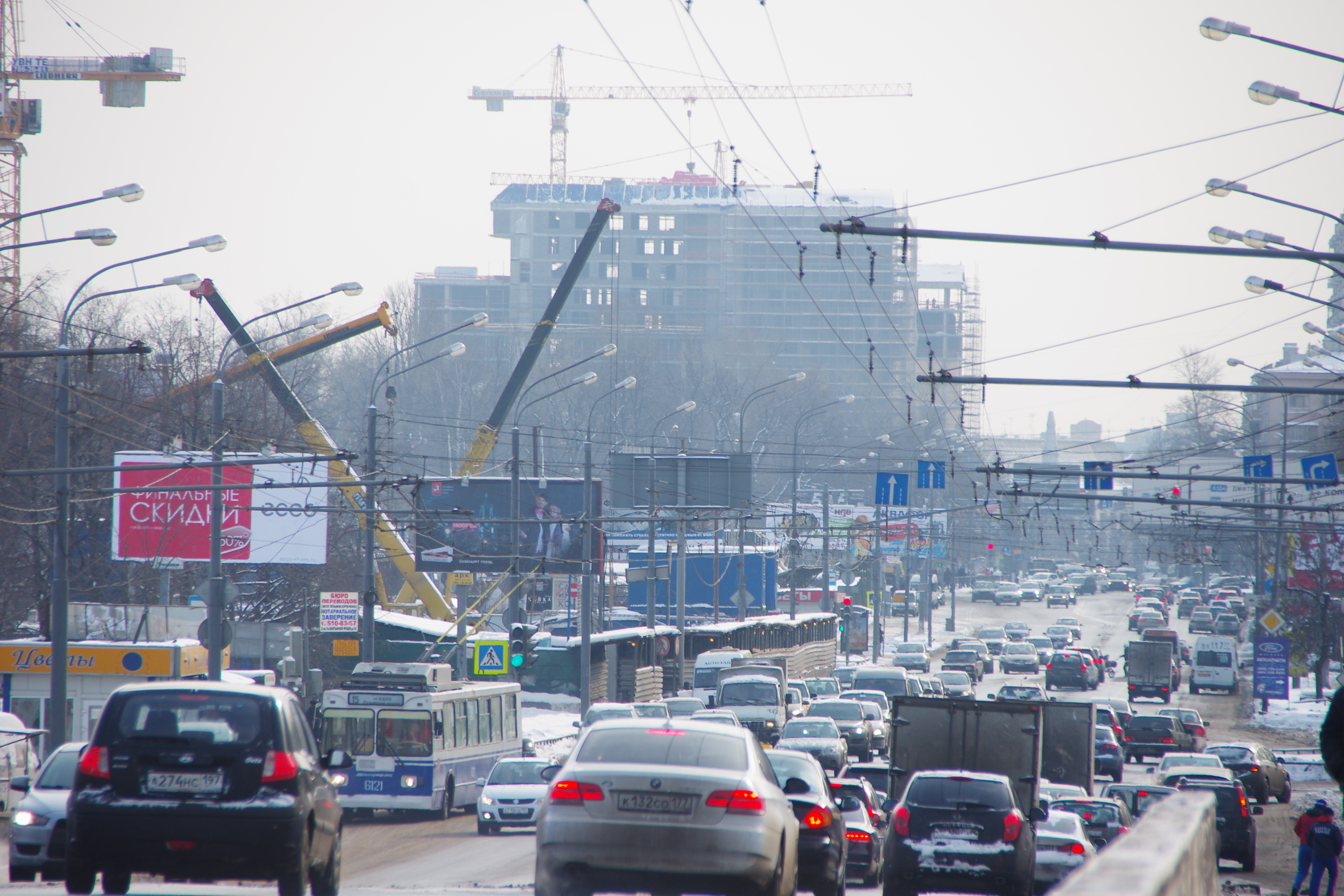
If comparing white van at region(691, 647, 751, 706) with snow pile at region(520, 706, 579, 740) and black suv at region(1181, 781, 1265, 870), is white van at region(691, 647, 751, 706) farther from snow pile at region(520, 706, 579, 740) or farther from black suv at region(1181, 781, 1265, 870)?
black suv at region(1181, 781, 1265, 870)

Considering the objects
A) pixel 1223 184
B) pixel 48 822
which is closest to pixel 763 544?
pixel 1223 184

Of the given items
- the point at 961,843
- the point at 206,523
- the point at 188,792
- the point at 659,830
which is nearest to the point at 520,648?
the point at 206,523

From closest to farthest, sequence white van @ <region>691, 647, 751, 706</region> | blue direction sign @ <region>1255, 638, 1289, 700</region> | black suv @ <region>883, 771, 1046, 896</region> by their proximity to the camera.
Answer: black suv @ <region>883, 771, 1046, 896</region>, blue direction sign @ <region>1255, 638, 1289, 700</region>, white van @ <region>691, 647, 751, 706</region>

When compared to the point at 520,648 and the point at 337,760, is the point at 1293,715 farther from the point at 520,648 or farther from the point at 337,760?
the point at 337,760

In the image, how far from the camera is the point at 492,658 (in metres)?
35.7

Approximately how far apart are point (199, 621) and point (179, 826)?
34615mm

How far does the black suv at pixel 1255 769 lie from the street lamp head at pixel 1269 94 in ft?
49.9

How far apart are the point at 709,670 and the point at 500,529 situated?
8.14 meters

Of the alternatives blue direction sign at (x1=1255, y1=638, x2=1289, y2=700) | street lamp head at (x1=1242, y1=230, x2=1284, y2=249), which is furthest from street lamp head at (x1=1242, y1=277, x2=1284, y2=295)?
blue direction sign at (x1=1255, y1=638, x2=1289, y2=700)

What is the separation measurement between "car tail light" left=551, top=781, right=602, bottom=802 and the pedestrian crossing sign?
2608 cm

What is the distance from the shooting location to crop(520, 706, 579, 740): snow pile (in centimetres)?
4084

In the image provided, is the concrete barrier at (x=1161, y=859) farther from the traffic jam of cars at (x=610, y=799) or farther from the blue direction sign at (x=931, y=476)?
the blue direction sign at (x=931, y=476)

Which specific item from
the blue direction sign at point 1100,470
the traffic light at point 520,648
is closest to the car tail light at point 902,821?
the blue direction sign at point 1100,470

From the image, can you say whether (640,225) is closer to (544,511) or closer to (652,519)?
(544,511)
